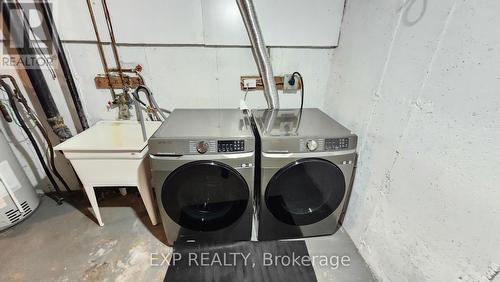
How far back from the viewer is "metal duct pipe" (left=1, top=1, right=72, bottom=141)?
1.12 meters

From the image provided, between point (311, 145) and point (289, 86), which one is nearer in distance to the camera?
point (311, 145)

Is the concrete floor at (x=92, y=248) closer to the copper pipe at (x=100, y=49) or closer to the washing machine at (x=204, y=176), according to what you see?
the washing machine at (x=204, y=176)

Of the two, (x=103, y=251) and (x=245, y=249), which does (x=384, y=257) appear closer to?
(x=245, y=249)

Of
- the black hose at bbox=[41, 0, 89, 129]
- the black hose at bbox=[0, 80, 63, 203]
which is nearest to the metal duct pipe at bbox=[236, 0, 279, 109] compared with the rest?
the black hose at bbox=[41, 0, 89, 129]

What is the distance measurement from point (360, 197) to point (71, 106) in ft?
7.13

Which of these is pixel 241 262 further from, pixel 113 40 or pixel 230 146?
pixel 113 40

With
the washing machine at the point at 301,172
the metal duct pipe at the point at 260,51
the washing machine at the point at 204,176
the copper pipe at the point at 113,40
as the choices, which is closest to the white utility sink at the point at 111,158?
the washing machine at the point at 204,176

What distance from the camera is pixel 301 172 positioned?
127 cm

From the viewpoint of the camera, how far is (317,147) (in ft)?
3.97

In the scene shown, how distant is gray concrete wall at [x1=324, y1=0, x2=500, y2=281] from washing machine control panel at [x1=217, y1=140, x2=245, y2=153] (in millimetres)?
775

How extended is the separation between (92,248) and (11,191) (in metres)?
0.71

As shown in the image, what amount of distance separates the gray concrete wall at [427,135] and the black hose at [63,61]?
1.92 m

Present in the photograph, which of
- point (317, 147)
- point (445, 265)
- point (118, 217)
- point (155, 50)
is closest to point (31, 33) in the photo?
point (155, 50)

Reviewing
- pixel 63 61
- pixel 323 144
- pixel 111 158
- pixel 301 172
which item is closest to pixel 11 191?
pixel 111 158
